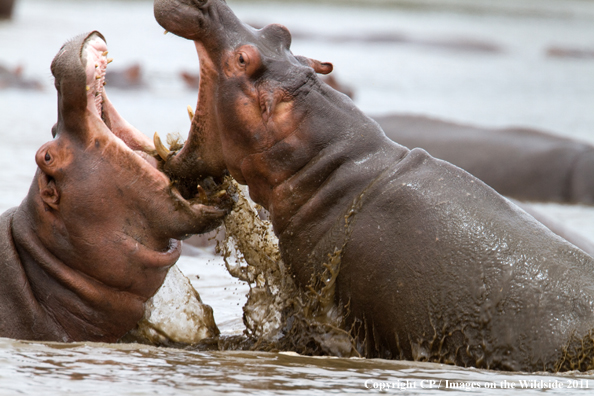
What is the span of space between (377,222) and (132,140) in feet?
4.52

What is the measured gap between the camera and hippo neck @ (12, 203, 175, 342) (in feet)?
15.0

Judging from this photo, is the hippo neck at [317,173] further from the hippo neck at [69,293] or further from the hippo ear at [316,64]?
the hippo neck at [69,293]

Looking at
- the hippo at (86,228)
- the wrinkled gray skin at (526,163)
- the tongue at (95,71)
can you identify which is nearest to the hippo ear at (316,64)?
the hippo at (86,228)

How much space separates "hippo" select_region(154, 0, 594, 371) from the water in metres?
0.16

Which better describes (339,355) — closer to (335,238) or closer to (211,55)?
(335,238)

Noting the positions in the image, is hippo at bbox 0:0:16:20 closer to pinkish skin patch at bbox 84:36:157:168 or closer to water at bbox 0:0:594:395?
water at bbox 0:0:594:395

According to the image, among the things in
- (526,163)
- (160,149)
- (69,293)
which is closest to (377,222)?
(160,149)

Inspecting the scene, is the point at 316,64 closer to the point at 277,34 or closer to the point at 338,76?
the point at 277,34

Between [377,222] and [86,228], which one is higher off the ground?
[377,222]

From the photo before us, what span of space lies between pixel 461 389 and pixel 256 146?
142 centimetres

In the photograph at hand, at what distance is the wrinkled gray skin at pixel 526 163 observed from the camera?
10.4 m

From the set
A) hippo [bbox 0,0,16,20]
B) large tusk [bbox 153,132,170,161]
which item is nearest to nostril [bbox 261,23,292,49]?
large tusk [bbox 153,132,170,161]

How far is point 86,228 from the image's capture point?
14.9ft

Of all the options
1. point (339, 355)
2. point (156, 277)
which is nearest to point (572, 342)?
point (339, 355)
